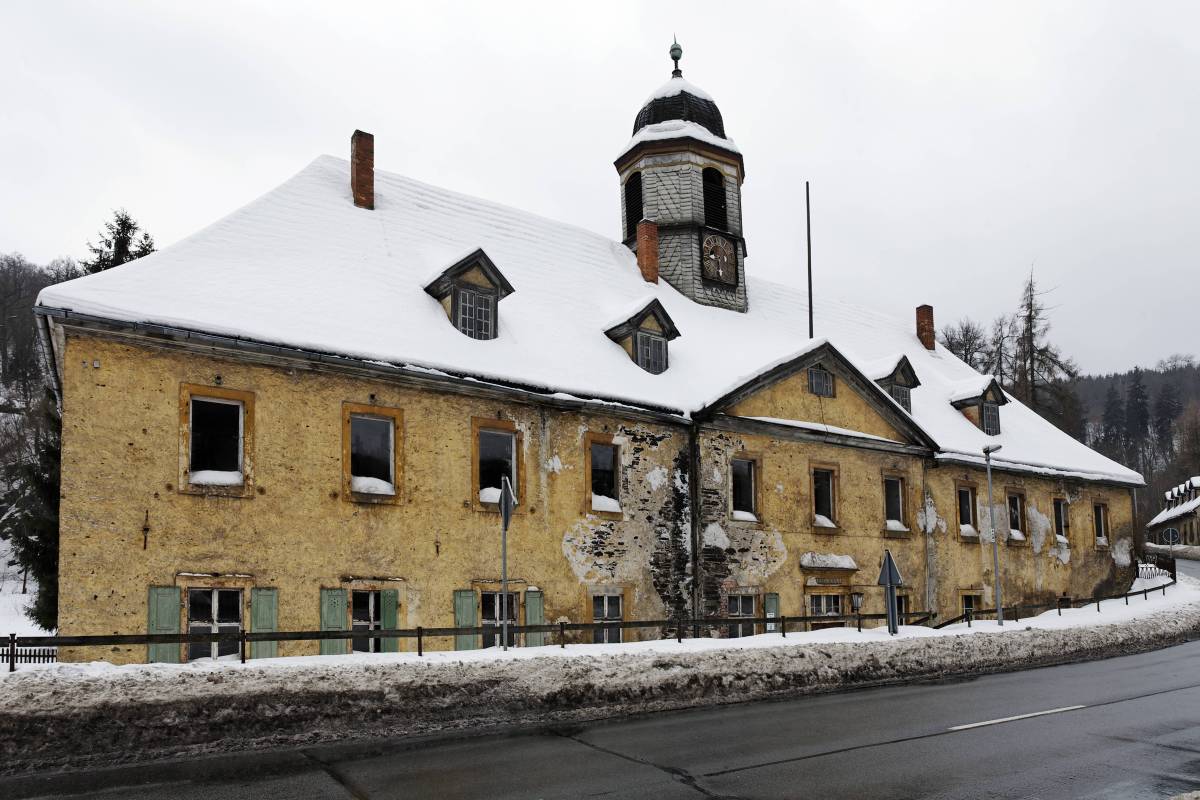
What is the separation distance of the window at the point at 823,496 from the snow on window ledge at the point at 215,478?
14.4m

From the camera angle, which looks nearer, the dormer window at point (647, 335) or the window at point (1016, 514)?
the dormer window at point (647, 335)

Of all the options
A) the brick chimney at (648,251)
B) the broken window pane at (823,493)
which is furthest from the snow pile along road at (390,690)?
the brick chimney at (648,251)

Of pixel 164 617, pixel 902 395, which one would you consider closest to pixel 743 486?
pixel 902 395

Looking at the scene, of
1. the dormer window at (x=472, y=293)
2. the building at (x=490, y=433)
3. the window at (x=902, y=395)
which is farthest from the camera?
the window at (x=902, y=395)

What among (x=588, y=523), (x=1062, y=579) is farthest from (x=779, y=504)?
(x=1062, y=579)

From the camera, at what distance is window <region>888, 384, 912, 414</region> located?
2935cm

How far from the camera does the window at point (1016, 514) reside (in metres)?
30.7

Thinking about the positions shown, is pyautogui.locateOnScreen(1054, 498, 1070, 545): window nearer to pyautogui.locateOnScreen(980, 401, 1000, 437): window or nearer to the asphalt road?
pyautogui.locateOnScreen(980, 401, 1000, 437): window

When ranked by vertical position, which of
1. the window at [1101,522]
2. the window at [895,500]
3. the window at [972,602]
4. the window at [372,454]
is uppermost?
the window at [372,454]

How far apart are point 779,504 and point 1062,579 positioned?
14.1 meters

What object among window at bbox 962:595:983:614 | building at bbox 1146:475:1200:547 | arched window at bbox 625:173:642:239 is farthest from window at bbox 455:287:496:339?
building at bbox 1146:475:1200:547

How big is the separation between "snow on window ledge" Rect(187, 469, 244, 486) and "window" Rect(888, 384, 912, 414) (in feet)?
65.0

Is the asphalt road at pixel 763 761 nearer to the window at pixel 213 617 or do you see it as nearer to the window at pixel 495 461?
the window at pixel 213 617

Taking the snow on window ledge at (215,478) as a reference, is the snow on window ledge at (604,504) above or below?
below
